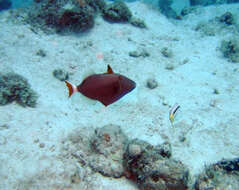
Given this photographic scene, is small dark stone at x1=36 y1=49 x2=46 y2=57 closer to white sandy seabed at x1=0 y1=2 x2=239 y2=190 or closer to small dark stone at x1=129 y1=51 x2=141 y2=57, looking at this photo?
white sandy seabed at x1=0 y1=2 x2=239 y2=190

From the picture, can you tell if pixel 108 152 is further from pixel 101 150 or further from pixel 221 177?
pixel 221 177

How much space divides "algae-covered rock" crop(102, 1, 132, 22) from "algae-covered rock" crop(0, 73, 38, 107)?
5.87 metres

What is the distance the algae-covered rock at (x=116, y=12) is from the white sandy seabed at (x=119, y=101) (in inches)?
19.0

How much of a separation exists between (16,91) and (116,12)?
6.48 metres

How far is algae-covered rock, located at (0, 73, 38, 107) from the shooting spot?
16.6ft

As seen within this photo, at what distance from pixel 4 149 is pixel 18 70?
11.4 feet

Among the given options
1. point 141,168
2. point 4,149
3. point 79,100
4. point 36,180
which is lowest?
point 79,100

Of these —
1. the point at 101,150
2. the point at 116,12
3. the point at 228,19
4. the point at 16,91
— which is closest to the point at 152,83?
the point at 101,150

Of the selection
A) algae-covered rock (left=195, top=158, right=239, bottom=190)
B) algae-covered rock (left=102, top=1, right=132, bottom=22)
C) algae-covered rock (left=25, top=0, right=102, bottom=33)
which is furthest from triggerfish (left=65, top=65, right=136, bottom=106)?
algae-covered rock (left=102, top=1, right=132, bottom=22)

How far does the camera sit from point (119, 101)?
6.10m

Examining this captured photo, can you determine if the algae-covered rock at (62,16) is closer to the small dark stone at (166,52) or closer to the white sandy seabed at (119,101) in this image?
the white sandy seabed at (119,101)

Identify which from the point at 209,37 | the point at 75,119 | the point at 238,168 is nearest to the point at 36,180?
the point at 75,119

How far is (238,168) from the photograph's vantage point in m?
3.71

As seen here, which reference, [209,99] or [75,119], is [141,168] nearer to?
[75,119]
